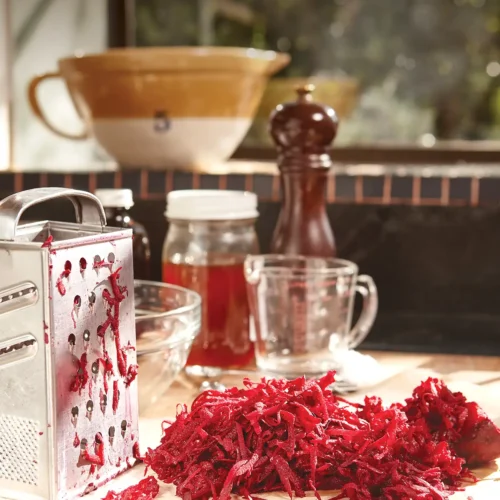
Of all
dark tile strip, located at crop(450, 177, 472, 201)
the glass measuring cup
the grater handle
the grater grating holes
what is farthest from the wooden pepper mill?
the grater grating holes

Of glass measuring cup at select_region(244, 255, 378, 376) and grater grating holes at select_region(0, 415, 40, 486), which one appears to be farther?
glass measuring cup at select_region(244, 255, 378, 376)

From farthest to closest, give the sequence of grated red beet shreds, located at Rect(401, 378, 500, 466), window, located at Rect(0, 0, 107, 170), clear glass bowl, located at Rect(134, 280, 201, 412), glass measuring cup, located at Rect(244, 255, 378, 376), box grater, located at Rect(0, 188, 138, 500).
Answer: window, located at Rect(0, 0, 107, 170), glass measuring cup, located at Rect(244, 255, 378, 376), clear glass bowl, located at Rect(134, 280, 201, 412), grated red beet shreds, located at Rect(401, 378, 500, 466), box grater, located at Rect(0, 188, 138, 500)

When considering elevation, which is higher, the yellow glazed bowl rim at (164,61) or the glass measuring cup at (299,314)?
the yellow glazed bowl rim at (164,61)

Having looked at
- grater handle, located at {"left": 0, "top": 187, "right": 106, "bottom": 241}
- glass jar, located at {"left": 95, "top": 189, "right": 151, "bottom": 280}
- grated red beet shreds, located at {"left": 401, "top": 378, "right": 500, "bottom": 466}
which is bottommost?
grated red beet shreds, located at {"left": 401, "top": 378, "right": 500, "bottom": 466}

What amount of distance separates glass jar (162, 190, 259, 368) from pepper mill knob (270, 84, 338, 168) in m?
0.11

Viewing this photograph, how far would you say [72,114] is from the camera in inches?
80.1

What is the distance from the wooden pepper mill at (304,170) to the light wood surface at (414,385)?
0.22 meters

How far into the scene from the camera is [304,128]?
1.27 metres

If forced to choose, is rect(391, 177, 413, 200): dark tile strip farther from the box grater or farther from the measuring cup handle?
the box grater

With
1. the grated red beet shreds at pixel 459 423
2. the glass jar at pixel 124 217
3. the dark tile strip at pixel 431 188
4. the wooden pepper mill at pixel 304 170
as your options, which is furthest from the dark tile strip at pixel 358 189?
the grated red beet shreds at pixel 459 423

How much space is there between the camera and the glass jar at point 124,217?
1221 millimetres

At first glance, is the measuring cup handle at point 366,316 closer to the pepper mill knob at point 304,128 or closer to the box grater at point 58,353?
the pepper mill knob at point 304,128

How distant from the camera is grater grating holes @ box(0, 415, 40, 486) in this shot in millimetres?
736

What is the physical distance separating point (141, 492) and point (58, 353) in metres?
0.16
